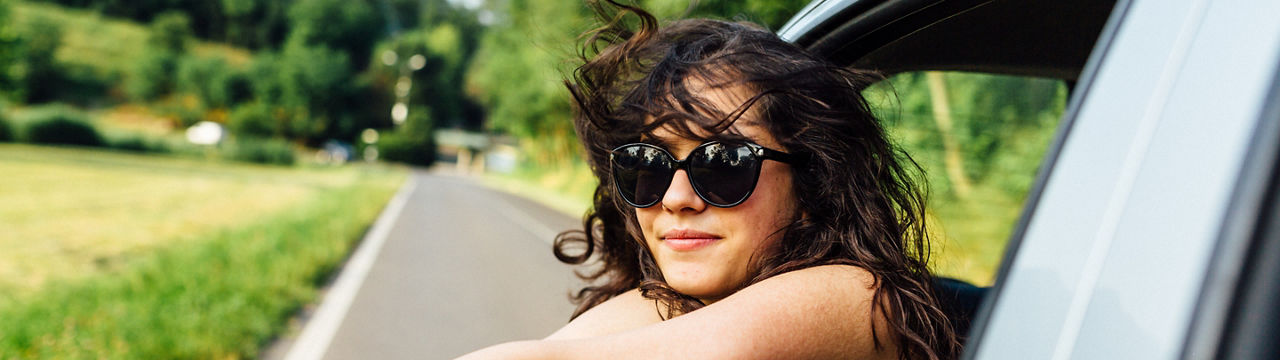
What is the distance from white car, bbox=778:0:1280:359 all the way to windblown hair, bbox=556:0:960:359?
328mm

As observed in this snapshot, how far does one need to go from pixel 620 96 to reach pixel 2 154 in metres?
43.5

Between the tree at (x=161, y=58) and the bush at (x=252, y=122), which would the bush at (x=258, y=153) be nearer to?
the bush at (x=252, y=122)

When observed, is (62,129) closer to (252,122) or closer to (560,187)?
(560,187)

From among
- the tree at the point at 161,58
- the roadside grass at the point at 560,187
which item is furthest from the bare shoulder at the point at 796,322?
the tree at the point at 161,58

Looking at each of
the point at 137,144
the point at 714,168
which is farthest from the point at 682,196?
the point at 137,144

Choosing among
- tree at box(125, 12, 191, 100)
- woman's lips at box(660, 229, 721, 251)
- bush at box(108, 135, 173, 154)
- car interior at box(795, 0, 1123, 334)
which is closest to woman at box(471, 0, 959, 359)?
woman's lips at box(660, 229, 721, 251)

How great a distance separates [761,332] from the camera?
1.02 meters

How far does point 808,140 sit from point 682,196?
0.20 metres

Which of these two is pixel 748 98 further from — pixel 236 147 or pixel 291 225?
pixel 236 147

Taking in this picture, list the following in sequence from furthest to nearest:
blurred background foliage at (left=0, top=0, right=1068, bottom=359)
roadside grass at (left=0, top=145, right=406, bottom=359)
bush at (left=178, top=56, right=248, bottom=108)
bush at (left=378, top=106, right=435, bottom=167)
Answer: bush at (left=178, top=56, right=248, bottom=108), bush at (left=378, top=106, right=435, bottom=167), blurred background foliage at (left=0, top=0, right=1068, bottom=359), roadside grass at (left=0, top=145, right=406, bottom=359)

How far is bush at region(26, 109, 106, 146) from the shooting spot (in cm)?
4928

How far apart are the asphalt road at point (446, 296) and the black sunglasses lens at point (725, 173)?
1077 mm

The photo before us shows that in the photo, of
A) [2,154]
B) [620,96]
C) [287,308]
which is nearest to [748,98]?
[620,96]

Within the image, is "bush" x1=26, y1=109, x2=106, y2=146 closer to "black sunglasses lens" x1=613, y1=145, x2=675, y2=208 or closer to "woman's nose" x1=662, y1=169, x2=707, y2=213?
"black sunglasses lens" x1=613, y1=145, x2=675, y2=208
